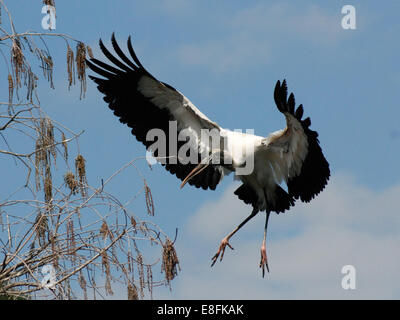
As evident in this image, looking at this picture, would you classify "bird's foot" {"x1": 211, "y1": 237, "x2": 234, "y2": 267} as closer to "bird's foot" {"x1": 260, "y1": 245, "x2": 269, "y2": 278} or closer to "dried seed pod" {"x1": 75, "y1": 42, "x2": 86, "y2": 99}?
"bird's foot" {"x1": 260, "y1": 245, "x2": 269, "y2": 278}

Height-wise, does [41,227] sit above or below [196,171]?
below

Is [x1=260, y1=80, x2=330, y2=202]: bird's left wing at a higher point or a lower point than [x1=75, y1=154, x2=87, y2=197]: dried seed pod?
higher

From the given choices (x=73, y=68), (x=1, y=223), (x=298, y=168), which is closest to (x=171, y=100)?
(x=298, y=168)

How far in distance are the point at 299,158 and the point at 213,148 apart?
1.18 m

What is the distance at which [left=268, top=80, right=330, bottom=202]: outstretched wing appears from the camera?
24.2 ft

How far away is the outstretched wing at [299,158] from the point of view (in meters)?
7.39

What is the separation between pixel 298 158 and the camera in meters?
8.02

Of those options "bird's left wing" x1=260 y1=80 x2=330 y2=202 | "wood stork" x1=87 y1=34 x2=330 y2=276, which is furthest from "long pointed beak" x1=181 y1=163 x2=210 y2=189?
"bird's left wing" x1=260 y1=80 x2=330 y2=202

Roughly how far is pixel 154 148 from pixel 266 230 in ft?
5.47

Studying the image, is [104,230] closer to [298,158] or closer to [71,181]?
[71,181]

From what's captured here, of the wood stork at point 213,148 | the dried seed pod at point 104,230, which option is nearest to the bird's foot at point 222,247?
the wood stork at point 213,148

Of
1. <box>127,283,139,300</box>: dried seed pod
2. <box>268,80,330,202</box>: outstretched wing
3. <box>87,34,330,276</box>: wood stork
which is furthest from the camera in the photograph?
<box>87,34,330,276</box>: wood stork

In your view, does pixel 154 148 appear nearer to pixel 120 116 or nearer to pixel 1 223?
pixel 120 116

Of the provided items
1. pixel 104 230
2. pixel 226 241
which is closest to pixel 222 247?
pixel 226 241
